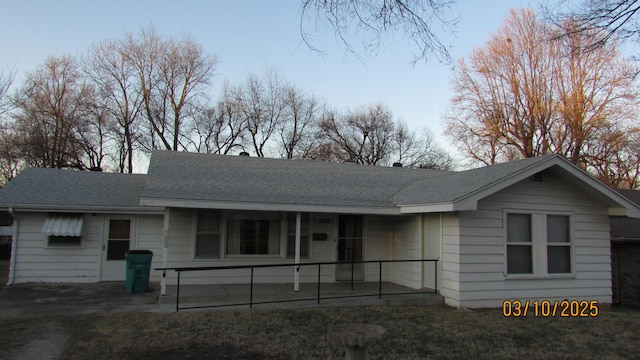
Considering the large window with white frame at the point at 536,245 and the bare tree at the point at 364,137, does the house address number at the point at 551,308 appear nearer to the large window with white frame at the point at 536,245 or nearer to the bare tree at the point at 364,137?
the large window with white frame at the point at 536,245

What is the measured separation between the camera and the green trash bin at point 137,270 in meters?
10.8

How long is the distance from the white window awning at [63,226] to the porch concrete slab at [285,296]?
11.7ft

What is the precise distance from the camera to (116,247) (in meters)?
13.2

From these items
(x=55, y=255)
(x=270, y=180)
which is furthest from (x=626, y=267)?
(x=55, y=255)

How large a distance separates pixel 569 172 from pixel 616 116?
56.2 ft

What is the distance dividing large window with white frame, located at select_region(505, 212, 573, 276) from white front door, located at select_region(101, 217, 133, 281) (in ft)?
34.1

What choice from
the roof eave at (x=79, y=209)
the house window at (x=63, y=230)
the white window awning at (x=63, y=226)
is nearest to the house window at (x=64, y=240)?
the house window at (x=63, y=230)

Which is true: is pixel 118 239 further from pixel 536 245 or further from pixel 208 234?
pixel 536 245

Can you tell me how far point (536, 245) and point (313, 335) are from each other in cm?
599

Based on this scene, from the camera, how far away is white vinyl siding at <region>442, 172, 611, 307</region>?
9742 millimetres

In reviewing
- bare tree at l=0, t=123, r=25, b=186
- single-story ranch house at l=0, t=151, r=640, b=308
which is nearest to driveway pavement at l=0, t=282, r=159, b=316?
single-story ranch house at l=0, t=151, r=640, b=308

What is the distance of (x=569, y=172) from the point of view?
10.2m

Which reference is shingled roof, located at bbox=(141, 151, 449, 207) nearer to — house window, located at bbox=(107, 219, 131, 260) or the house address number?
house window, located at bbox=(107, 219, 131, 260)

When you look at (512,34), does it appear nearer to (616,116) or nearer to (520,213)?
(616,116)
